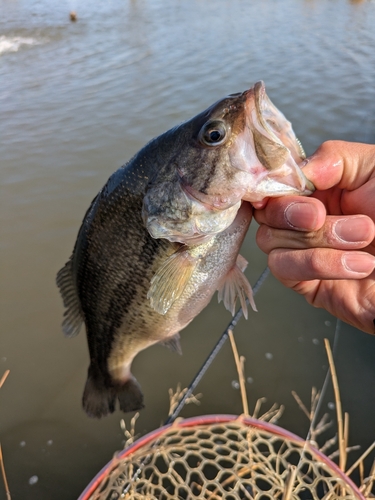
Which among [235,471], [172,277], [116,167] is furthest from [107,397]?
[116,167]

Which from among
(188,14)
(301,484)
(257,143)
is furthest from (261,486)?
(188,14)

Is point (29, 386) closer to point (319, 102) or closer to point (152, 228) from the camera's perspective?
point (152, 228)

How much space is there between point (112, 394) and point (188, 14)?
17.3 metres

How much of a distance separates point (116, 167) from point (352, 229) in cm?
457

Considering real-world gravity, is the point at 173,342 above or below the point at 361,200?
below

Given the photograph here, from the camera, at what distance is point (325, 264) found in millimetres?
1341

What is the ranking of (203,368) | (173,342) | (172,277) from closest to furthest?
1. (172,277)
2. (173,342)
3. (203,368)

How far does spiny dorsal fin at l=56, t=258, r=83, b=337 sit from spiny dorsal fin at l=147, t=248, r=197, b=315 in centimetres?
65

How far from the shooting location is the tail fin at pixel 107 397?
2.21 metres

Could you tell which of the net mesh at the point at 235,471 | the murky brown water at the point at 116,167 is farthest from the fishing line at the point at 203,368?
the murky brown water at the point at 116,167

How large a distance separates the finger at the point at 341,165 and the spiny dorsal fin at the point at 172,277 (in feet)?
2.05

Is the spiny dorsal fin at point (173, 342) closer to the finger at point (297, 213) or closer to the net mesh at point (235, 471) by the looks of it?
the net mesh at point (235, 471)

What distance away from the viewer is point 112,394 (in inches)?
87.5

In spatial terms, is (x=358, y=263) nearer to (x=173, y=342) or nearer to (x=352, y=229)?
(x=352, y=229)
